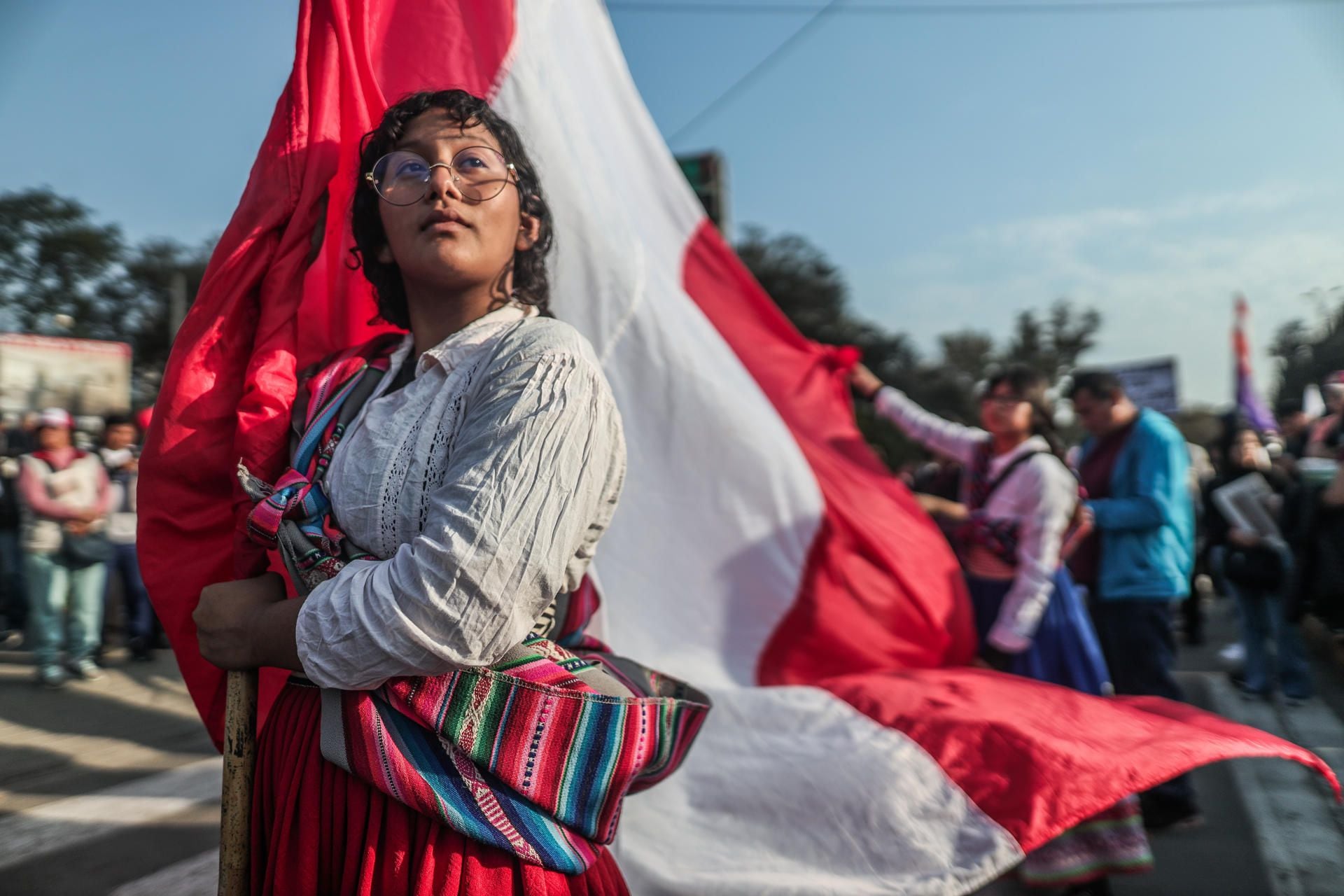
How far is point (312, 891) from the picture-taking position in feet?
4.04

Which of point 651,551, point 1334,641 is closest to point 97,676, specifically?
point 651,551

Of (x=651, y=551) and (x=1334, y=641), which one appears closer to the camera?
(x=651, y=551)

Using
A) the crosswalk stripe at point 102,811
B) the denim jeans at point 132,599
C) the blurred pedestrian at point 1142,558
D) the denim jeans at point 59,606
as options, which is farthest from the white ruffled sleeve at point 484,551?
the denim jeans at point 132,599

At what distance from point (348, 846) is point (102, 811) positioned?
3.14 m

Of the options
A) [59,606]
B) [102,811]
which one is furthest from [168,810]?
[59,606]

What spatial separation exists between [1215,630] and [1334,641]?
1.72 meters

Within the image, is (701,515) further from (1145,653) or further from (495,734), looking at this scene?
(1145,653)

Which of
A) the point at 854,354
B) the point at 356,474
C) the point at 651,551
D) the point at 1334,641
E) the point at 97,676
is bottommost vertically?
the point at 97,676

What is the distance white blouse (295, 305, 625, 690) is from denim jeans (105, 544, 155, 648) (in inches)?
254

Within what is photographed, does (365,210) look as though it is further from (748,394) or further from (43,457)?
(43,457)

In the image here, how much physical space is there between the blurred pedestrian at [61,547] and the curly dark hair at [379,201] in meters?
5.39

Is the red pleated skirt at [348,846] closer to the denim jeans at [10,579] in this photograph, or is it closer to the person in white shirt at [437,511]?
the person in white shirt at [437,511]

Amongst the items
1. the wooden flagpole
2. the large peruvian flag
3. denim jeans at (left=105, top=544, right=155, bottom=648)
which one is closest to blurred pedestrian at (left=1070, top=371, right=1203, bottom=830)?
the large peruvian flag

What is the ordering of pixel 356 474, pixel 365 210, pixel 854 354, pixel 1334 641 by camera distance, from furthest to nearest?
pixel 1334 641, pixel 854 354, pixel 365 210, pixel 356 474
